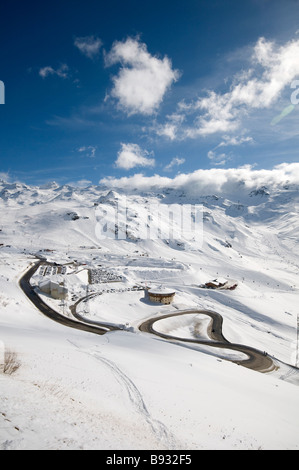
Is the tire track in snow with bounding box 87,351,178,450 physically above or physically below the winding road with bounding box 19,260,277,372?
above

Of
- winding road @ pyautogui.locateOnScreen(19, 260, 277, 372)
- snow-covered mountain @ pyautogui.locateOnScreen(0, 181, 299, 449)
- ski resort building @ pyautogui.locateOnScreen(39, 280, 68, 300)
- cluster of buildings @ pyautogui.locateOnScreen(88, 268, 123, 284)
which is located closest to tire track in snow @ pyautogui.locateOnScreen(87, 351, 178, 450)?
snow-covered mountain @ pyautogui.locateOnScreen(0, 181, 299, 449)

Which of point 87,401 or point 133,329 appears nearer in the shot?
point 87,401

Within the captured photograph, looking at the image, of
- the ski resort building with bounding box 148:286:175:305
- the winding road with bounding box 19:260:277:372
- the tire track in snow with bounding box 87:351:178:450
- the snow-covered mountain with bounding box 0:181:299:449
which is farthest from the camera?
the ski resort building with bounding box 148:286:175:305

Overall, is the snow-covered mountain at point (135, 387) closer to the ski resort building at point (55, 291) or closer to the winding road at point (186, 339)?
the winding road at point (186, 339)

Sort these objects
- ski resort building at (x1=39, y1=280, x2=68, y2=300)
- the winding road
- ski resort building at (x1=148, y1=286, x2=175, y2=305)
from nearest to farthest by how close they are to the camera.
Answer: the winding road, ski resort building at (x1=39, y1=280, x2=68, y2=300), ski resort building at (x1=148, y1=286, x2=175, y2=305)

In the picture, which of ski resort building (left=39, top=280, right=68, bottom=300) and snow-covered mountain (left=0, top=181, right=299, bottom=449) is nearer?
snow-covered mountain (left=0, top=181, right=299, bottom=449)

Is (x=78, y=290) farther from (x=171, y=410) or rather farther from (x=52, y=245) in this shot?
(x=52, y=245)

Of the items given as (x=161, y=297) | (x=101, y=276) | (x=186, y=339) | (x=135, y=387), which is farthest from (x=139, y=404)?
(x=101, y=276)

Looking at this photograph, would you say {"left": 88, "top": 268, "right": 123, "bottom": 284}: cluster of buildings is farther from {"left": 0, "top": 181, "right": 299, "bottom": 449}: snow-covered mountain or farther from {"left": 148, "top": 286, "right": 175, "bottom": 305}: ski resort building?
{"left": 148, "top": 286, "right": 175, "bottom": 305}: ski resort building
